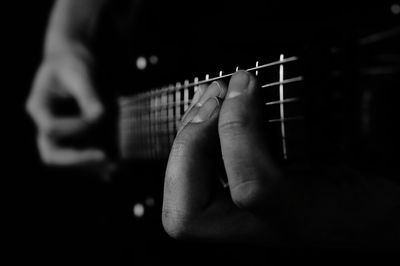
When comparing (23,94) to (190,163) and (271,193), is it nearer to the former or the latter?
(190,163)

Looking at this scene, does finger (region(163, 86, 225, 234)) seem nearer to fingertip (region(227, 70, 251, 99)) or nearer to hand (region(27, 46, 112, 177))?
fingertip (region(227, 70, 251, 99))

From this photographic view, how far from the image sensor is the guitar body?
0.48 metres

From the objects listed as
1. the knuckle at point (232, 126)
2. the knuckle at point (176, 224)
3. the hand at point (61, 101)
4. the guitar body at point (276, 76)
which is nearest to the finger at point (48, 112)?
the hand at point (61, 101)

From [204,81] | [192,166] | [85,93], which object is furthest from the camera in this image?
[85,93]

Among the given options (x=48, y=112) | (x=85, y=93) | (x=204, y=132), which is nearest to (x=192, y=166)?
(x=204, y=132)

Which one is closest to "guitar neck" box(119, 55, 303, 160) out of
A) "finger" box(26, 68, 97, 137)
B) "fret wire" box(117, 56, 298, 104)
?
"fret wire" box(117, 56, 298, 104)

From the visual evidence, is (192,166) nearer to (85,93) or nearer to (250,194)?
(250,194)

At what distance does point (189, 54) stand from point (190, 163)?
0.43 meters

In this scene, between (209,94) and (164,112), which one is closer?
(209,94)

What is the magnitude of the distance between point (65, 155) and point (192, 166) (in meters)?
0.85

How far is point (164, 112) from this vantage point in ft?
3.36

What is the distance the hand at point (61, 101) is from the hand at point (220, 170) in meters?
0.69

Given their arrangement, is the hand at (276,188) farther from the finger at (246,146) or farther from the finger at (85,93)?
the finger at (85,93)

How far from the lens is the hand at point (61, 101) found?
4.48 feet
